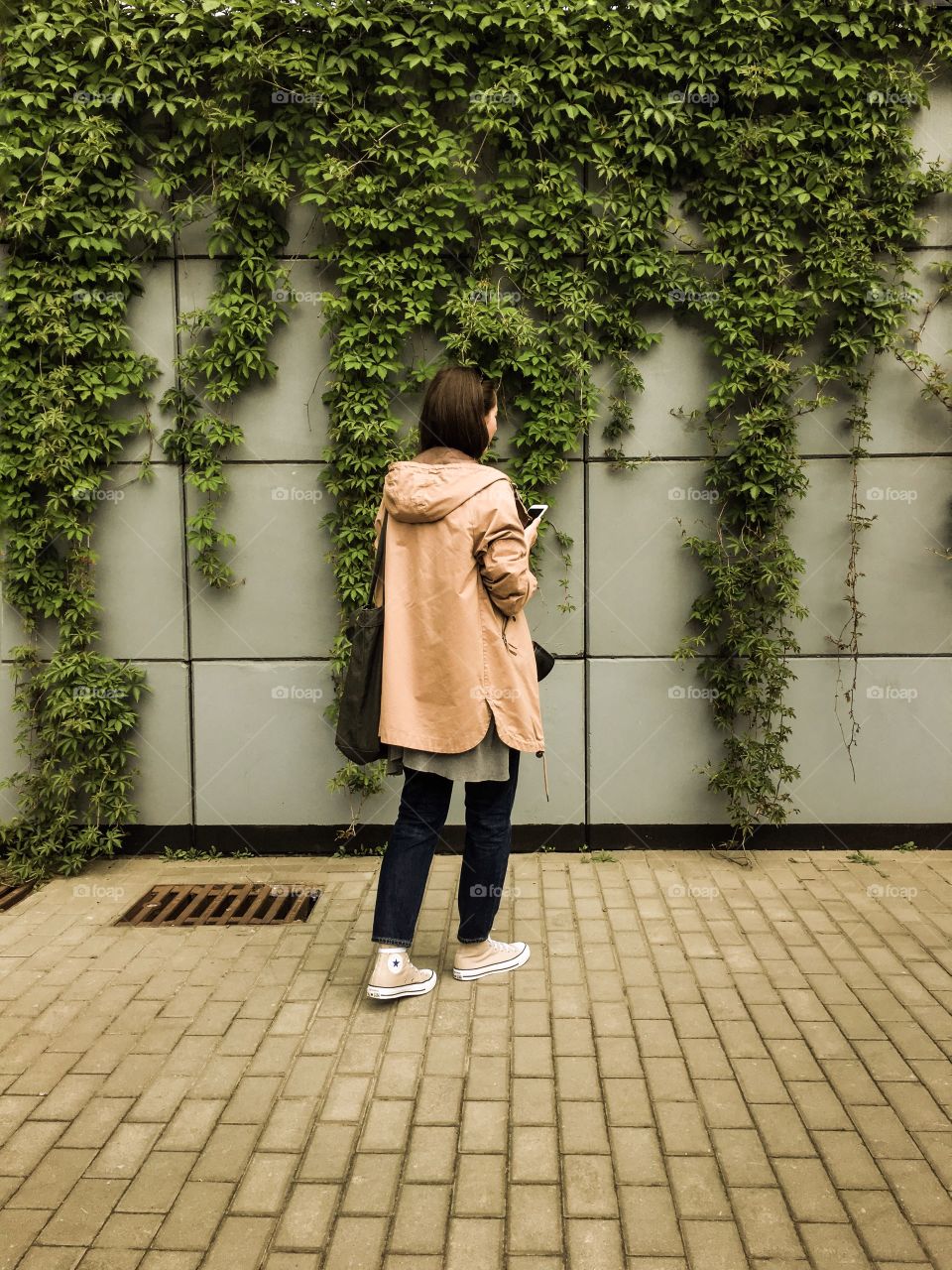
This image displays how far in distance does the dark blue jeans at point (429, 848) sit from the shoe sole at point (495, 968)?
251mm

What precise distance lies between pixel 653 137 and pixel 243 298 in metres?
2.09

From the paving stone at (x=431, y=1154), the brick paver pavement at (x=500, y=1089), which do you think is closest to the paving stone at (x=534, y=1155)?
the brick paver pavement at (x=500, y=1089)

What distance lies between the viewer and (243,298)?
481 centimetres

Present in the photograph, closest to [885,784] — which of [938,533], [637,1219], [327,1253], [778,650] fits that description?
[778,650]

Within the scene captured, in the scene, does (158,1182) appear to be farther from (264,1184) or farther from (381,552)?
(381,552)

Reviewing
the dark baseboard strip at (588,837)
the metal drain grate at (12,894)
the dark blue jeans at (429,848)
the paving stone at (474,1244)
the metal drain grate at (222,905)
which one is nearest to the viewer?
the paving stone at (474,1244)

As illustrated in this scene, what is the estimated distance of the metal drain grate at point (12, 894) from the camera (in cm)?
457

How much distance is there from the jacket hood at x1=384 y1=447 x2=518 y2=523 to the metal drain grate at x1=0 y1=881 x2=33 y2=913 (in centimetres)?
272

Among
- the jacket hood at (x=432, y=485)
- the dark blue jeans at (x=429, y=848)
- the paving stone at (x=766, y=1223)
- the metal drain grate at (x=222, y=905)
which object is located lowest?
the metal drain grate at (x=222, y=905)

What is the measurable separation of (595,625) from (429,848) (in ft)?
6.32

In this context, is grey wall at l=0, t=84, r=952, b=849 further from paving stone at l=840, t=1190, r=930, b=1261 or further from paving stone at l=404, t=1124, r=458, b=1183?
paving stone at l=840, t=1190, r=930, b=1261

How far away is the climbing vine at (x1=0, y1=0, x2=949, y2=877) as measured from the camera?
15.2ft

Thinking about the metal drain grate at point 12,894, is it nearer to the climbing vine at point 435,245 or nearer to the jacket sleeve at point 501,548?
the climbing vine at point 435,245

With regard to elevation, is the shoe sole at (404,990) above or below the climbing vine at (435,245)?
below
